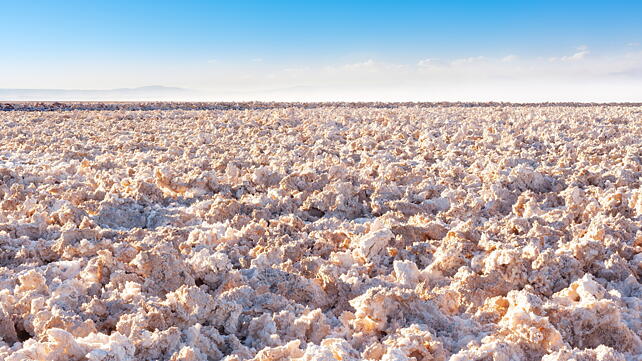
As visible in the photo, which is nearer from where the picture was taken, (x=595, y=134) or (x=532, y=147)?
(x=532, y=147)

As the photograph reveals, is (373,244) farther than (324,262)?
Yes

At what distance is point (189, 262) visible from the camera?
3.50 meters

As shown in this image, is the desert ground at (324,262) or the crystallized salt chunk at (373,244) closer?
the desert ground at (324,262)

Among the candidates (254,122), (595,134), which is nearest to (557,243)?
(595,134)

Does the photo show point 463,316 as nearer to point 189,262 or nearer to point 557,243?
point 557,243

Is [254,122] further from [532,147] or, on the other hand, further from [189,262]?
[189,262]

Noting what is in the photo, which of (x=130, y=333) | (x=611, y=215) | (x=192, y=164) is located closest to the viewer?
(x=130, y=333)

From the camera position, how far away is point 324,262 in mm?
3549

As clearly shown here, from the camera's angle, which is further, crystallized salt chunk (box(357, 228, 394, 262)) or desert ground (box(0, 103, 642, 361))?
crystallized salt chunk (box(357, 228, 394, 262))

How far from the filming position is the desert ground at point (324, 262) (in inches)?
103

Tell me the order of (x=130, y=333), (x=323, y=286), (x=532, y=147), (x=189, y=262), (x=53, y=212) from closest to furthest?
(x=130, y=333)
(x=323, y=286)
(x=189, y=262)
(x=53, y=212)
(x=532, y=147)

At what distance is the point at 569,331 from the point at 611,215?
6.65 ft

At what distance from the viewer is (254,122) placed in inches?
548

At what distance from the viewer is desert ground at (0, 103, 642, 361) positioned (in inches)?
103
